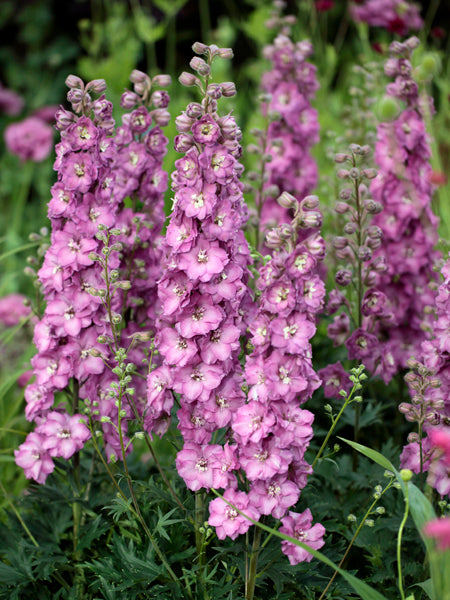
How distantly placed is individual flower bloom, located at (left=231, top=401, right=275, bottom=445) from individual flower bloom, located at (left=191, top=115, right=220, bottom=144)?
691 mm

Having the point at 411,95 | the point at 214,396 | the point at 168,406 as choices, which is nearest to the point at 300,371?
the point at 214,396

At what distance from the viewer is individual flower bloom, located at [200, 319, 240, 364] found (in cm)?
195

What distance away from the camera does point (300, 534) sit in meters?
1.97

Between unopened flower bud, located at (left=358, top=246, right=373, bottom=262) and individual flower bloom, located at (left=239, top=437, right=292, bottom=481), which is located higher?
unopened flower bud, located at (left=358, top=246, right=373, bottom=262)

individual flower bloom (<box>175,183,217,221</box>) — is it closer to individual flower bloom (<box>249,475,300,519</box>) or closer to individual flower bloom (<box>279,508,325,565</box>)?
individual flower bloom (<box>249,475,300,519</box>)

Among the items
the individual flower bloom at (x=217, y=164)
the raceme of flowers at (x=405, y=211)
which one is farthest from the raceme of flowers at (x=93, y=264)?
the raceme of flowers at (x=405, y=211)

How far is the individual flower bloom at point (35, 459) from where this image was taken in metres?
2.30

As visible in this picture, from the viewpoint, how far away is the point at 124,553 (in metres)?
2.11

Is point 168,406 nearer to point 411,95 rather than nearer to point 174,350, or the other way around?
point 174,350

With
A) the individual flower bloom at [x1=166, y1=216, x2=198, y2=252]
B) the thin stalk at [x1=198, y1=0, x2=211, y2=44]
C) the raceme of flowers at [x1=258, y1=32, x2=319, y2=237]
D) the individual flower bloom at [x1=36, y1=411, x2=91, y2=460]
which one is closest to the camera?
the individual flower bloom at [x1=166, y1=216, x2=198, y2=252]

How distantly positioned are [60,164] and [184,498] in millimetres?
1079

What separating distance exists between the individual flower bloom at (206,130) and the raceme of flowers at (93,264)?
356 millimetres

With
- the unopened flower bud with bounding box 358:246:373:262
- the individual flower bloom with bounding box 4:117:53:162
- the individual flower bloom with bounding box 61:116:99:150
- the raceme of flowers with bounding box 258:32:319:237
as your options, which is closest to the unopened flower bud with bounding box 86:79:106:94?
the individual flower bloom with bounding box 61:116:99:150

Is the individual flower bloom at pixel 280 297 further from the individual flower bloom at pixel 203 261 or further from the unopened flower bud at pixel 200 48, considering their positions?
the unopened flower bud at pixel 200 48
